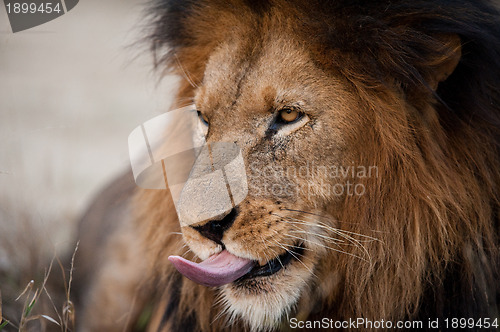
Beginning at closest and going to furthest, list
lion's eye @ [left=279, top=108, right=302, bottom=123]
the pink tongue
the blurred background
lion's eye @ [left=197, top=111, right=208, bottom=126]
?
the pink tongue < lion's eye @ [left=279, top=108, right=302, bottom=123] < lion's eye @ [left=197, top=111, right=208, bottom=126] < the blurred background

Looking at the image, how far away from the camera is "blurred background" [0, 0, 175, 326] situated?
310 cm

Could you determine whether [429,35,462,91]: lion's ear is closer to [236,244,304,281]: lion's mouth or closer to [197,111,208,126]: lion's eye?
[236,244,304,281]: lion's mouth

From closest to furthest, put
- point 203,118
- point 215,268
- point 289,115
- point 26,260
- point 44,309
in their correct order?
point 215,268 → point 289,115 → point 203,118 → point 44,309 → point 26,260

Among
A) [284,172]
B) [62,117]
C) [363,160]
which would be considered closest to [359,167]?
[363,160]

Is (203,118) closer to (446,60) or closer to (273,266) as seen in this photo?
(273,266)

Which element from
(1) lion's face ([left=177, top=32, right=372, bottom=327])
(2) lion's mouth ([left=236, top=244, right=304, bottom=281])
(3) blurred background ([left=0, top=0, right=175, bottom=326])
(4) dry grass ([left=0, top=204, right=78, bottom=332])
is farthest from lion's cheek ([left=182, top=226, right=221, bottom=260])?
(4) dry grass ([left=0, top=204, right=78, bottom=332])

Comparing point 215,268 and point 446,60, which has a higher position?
point 446,60

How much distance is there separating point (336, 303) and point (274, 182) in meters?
0.54

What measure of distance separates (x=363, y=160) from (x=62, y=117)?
3.54 metres

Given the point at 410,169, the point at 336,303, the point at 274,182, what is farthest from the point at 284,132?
the point at 336,303

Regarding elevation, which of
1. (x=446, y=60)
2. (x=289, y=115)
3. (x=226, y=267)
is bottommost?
(x=226, y=267)

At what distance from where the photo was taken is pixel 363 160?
7.09 ft

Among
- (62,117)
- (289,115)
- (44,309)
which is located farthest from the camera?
(62,117)

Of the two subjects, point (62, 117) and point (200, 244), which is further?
point (62, 117)
